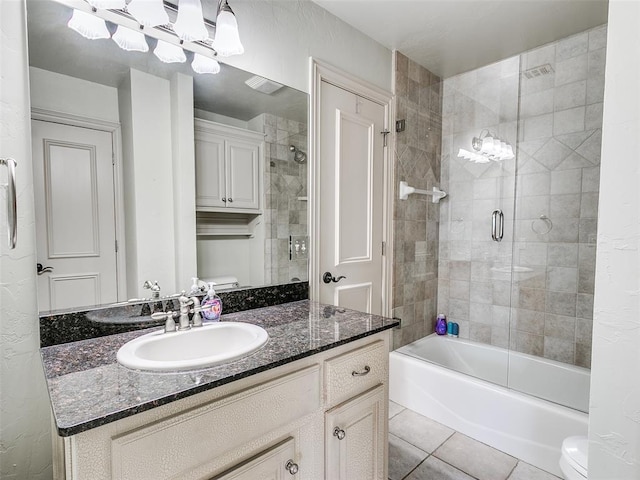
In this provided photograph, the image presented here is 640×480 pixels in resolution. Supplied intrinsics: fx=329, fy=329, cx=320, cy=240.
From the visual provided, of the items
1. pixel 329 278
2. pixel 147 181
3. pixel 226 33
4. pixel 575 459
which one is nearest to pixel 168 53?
pixel 226 33

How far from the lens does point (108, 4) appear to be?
3.67ft

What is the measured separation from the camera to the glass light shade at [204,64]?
135cm

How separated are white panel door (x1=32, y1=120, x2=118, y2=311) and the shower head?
32.5 inches

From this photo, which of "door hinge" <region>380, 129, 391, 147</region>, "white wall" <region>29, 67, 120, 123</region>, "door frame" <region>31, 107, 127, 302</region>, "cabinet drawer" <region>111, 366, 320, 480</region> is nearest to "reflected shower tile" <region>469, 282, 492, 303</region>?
"door hinge" <region>380, 129, 391, 147</region>

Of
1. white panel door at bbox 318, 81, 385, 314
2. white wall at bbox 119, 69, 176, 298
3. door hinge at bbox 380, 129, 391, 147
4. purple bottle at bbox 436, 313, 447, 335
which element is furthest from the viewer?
purple bottle at bbox 436, 313, 447, 335

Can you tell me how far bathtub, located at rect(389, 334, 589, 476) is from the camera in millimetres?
1641

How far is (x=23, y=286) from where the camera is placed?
1.01m

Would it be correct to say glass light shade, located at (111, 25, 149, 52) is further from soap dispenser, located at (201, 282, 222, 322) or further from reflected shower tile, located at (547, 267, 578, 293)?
reflected shower tile, located at (547, 267, 578, 293)

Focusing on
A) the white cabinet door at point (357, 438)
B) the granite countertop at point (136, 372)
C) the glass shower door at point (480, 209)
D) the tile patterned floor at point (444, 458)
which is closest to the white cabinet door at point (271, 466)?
the white cabinet door at point (357, 438)

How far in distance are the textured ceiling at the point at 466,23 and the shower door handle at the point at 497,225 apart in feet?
3.57

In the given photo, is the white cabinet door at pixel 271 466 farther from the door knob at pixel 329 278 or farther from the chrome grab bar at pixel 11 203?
the door knob at pixel 329 278

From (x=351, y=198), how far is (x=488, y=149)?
123 centimetres

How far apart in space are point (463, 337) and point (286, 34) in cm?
242

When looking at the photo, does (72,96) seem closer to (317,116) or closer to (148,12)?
(148,12)
